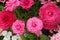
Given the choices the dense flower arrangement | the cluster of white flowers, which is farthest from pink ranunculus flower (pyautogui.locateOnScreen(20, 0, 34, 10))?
the cluster of white flowers

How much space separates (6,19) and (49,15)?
0.68 ft

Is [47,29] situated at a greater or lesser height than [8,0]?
lesser

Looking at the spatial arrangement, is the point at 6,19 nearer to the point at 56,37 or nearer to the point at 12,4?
the point at 12,4

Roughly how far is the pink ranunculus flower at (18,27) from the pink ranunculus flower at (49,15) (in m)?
0.10

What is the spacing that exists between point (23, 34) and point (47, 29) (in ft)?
0.38

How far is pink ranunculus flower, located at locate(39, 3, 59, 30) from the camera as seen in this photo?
2.67 feet

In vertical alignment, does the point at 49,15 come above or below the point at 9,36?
above

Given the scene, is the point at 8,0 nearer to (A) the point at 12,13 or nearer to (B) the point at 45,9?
(A) the point at 12,13

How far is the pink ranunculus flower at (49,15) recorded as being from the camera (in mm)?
815

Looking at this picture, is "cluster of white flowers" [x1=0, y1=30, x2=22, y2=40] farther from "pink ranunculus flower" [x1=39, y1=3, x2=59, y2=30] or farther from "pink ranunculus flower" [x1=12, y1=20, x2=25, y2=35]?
"pink ranunculus flower" [x1=39, y1=3, x2=59, y2=30]

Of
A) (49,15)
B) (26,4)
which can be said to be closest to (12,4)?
(26,4)

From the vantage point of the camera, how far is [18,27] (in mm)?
854

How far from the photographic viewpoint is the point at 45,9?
32.7 inches

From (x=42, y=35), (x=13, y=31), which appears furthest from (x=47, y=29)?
(x=13, y=31)
